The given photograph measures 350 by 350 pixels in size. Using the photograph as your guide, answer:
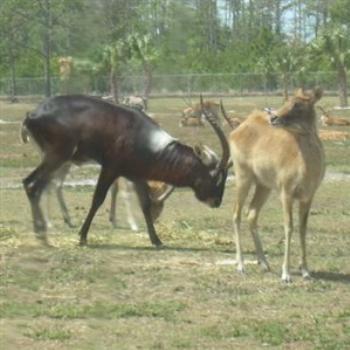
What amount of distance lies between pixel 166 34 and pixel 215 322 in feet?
6.89

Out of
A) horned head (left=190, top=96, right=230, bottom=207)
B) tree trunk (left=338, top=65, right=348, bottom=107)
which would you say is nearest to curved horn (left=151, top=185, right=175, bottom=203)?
horned head (left=190, top=96, right=230, bottom=207)

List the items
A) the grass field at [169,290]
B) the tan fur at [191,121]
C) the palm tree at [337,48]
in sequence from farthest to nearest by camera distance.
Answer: the palm tree at [337,48]
the tan fur at [191,121]
the grass field at [169,290]

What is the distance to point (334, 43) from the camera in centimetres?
5906

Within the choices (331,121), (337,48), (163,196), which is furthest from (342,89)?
(163,196)

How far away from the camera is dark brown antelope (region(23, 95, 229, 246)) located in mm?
11438

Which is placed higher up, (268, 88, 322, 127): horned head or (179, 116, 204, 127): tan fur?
(268, 88, 322, 127): horned head

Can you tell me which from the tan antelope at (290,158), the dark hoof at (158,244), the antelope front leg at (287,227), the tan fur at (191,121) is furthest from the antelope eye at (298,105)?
the tan fur at (191,121)

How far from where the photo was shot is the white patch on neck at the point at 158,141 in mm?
11469

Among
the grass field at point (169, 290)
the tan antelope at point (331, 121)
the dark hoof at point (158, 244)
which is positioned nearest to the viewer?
the grass field at point (169, 290)

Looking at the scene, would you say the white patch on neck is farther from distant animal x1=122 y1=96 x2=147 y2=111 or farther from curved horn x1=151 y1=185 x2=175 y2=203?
curved horn x1=151 y1=185 x2=175 y2=203

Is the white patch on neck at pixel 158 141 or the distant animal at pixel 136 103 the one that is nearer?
the white patch on neck at pixel 158 141

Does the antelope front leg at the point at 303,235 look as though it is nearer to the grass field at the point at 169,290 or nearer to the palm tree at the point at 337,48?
the grass field at the point at 169,290

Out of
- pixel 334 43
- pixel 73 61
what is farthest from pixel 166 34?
pixel 334 43

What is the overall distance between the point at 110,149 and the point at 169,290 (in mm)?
3055
